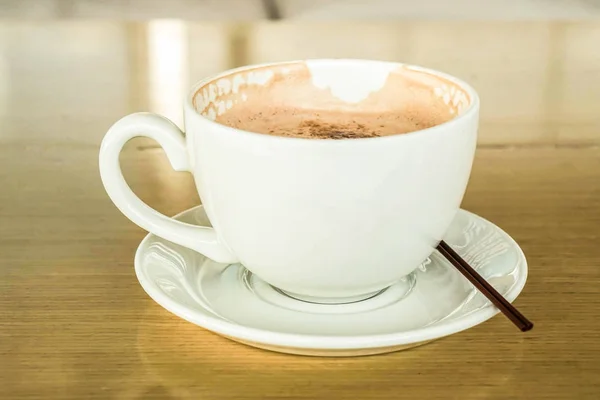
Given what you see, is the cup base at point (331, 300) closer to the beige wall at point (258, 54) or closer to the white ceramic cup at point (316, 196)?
the white ceramic cup at point (316, 196)

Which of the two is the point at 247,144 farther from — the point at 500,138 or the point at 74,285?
the point at 500,138

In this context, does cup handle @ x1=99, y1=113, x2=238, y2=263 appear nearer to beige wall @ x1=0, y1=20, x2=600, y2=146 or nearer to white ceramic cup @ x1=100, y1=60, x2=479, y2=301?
white ceramic cup @ x1=100, y1=60, x2=479, y2=301

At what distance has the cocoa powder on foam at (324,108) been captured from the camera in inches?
22.4

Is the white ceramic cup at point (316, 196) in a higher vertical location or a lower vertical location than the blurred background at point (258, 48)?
higher

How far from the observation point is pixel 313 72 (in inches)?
23.4

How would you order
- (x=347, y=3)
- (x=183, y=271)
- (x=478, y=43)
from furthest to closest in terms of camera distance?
(x=347, y=3) → (x=478, y=43) → (x=183, y=271)

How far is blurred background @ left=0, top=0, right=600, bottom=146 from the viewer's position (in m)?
1.08

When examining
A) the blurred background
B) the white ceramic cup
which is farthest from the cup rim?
the blurred background

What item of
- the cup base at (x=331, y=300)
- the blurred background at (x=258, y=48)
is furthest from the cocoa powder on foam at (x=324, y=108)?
the blurred background at (x=258, y=48)

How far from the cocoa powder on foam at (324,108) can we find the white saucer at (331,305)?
11 cm

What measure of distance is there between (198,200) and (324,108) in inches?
6.6

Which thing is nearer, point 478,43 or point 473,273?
point 473,273

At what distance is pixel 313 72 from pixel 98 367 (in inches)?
11.3

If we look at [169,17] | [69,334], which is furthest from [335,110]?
[169,17]
